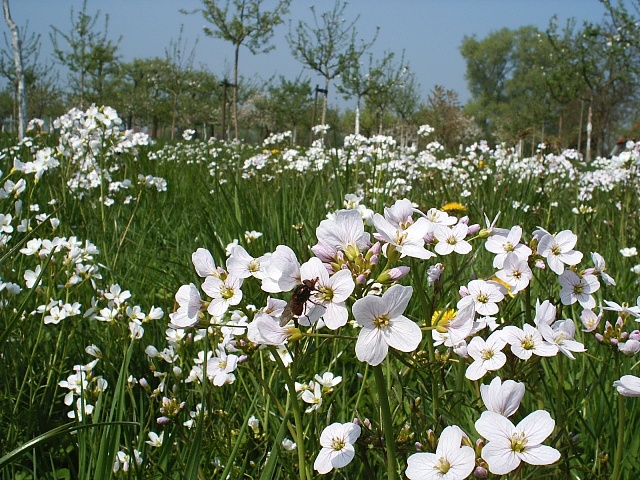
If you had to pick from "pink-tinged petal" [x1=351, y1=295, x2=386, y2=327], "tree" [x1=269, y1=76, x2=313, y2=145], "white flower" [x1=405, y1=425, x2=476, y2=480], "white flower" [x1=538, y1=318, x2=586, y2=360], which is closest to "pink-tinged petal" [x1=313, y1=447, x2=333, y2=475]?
"white flower" [x1=405, y1=425, x2=476, y2=480]

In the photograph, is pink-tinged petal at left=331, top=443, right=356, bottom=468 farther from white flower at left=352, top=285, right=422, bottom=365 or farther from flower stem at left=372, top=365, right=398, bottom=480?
white flower at left=352, top=285, right=422, bottom=365

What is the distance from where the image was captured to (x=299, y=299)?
70 cm

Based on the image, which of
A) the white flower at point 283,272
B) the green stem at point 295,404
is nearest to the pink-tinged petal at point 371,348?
the white flower at point 283,272

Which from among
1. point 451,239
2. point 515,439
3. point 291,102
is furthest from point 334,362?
point 291,102

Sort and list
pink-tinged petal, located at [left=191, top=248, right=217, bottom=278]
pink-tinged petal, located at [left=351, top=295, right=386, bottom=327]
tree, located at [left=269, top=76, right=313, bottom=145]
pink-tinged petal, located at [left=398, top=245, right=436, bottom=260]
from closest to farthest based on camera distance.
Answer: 1. pink-tinged petal, located at [left=351, top=295, right=386, bottom=327]
2. pink-tinged petal, located at [left=398, top=245, right=436, bottom=260]
3. pink-tinged petal, located at [left=191, top=248, right=217, bottom=278]
4. tree, located at [left=269, top=76, right=313, bottom=145]

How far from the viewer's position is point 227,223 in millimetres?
3129

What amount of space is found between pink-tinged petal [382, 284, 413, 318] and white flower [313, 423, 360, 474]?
238 mm

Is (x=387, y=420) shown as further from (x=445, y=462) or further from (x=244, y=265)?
(x=244, y=265)

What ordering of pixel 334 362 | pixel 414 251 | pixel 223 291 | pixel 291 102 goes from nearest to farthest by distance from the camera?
pixel 414 251 → pixel 223 291 → pixel 334 362 → pixel 291 102

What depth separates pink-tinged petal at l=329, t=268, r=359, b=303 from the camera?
2.27 feet

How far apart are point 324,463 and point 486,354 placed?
11.9 inches

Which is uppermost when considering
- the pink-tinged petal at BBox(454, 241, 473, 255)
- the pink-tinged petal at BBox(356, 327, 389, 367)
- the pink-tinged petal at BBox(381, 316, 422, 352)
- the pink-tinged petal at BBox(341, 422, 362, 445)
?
the pink-tinged petal at BBox(454, 241, 473, 255)

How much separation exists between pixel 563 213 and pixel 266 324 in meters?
4.20

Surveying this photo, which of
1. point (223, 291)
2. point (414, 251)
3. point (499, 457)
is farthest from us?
point (223, 291)
